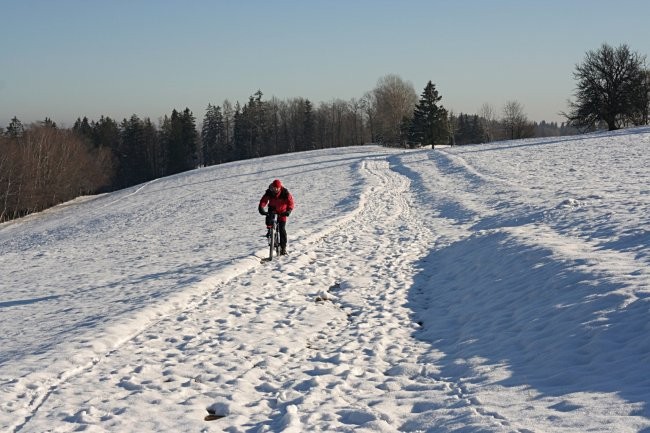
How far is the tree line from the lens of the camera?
5712 centimetres

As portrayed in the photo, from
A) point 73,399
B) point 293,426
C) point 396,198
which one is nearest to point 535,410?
point 293,426

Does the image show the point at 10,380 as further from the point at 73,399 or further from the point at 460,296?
the point at 460,296

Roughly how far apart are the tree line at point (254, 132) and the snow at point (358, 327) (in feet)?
141

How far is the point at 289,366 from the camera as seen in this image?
24.5ft

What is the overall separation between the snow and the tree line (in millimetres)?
42860

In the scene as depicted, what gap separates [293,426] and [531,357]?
10.8 feet

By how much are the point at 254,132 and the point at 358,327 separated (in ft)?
325

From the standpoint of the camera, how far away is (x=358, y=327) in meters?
9.06

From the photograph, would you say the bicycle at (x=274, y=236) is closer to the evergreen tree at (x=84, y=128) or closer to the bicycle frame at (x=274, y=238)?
the bicycle frame at (x=274, y=238)

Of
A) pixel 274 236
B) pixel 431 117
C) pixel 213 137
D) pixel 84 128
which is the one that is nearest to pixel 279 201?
pixel 274 236

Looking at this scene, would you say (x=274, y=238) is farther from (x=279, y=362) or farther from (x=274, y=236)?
(x=279, y=362)

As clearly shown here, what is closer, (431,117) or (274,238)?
(274,238)

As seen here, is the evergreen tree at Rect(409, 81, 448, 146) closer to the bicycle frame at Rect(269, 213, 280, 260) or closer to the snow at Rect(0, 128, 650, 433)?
the snow at Rect(0, 128, 650, 433)

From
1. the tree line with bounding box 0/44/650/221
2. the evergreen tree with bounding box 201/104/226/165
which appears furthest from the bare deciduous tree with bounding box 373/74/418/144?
the evergreen tree with bounding box 201/104/226/165
